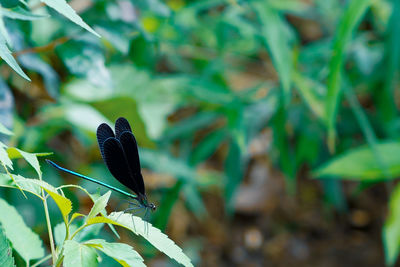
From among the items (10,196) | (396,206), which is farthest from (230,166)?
(10,196)

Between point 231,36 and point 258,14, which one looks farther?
point 231,36

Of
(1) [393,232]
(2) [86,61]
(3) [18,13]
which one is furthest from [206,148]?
(3) [18,13]

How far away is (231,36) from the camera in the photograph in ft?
5.16

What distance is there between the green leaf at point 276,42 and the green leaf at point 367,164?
19 centimetres

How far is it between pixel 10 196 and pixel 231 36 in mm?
846

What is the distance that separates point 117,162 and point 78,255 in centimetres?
10

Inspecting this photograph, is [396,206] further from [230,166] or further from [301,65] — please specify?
A: [301,65]

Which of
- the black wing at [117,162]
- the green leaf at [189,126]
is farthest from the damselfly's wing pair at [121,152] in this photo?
the green leaf at [189,126]

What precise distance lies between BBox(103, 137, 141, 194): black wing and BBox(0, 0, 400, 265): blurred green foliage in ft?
1.09

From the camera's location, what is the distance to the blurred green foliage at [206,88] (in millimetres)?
899

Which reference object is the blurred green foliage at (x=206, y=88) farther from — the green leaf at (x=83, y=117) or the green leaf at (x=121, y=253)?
the green leaf at (x=121, y=253)

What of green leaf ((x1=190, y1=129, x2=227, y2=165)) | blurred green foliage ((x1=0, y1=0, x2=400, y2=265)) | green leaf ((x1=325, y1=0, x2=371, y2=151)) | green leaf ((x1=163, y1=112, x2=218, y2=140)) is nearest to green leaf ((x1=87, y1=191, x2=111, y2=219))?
blurred green foliage ((x1=0, y1=0, x2=400, y2=265))

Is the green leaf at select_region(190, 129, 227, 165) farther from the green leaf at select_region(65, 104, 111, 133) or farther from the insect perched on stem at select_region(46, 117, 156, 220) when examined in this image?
the insect perched on stem at select_region(46, 117, 156, 220)

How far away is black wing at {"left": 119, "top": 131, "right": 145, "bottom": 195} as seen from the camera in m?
0.45
